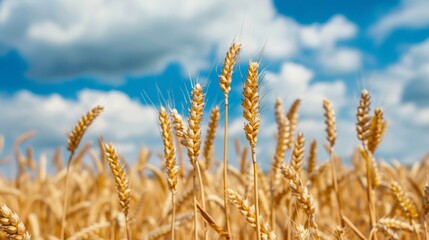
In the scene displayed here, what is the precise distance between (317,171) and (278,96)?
19.0 inches

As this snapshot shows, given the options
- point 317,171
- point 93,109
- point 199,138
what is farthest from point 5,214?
point 317,171

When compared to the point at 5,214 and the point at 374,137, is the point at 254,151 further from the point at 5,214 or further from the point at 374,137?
the point at 374,137

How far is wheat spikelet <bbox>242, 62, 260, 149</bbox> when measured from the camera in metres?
1.53

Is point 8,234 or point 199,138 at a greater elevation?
point 199,138

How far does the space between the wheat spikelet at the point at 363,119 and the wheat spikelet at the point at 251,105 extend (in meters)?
0.83

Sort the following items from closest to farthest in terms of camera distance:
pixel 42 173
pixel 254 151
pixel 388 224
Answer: pixel 254 151, pixel 388 224, pixel 42 173

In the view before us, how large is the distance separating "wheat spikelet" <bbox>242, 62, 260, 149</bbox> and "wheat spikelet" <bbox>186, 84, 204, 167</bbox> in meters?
0.16

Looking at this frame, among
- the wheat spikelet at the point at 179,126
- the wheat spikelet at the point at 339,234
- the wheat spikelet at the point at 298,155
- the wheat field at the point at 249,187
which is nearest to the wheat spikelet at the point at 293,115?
the wheat field at the point at 249,187

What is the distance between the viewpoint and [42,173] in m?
6.46

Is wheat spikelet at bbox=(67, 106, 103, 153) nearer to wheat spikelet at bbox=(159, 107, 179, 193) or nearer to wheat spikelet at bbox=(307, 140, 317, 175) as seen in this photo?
wheat spikelet at bbox=(159, 107, 179, 193)

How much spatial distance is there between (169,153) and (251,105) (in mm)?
327

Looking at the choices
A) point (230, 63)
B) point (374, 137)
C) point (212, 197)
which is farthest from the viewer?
point (212, 197)

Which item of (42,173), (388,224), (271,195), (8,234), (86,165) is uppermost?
(86,165)

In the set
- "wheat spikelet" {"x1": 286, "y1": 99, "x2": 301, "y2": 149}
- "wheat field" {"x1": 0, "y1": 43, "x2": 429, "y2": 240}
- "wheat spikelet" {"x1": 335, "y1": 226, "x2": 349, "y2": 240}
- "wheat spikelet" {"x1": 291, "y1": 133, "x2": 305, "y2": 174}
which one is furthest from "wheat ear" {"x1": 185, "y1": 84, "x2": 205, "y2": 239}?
"wheat spikelet" {"x1": 286, "y1": 99, "x2": 301, "y2": 149}
